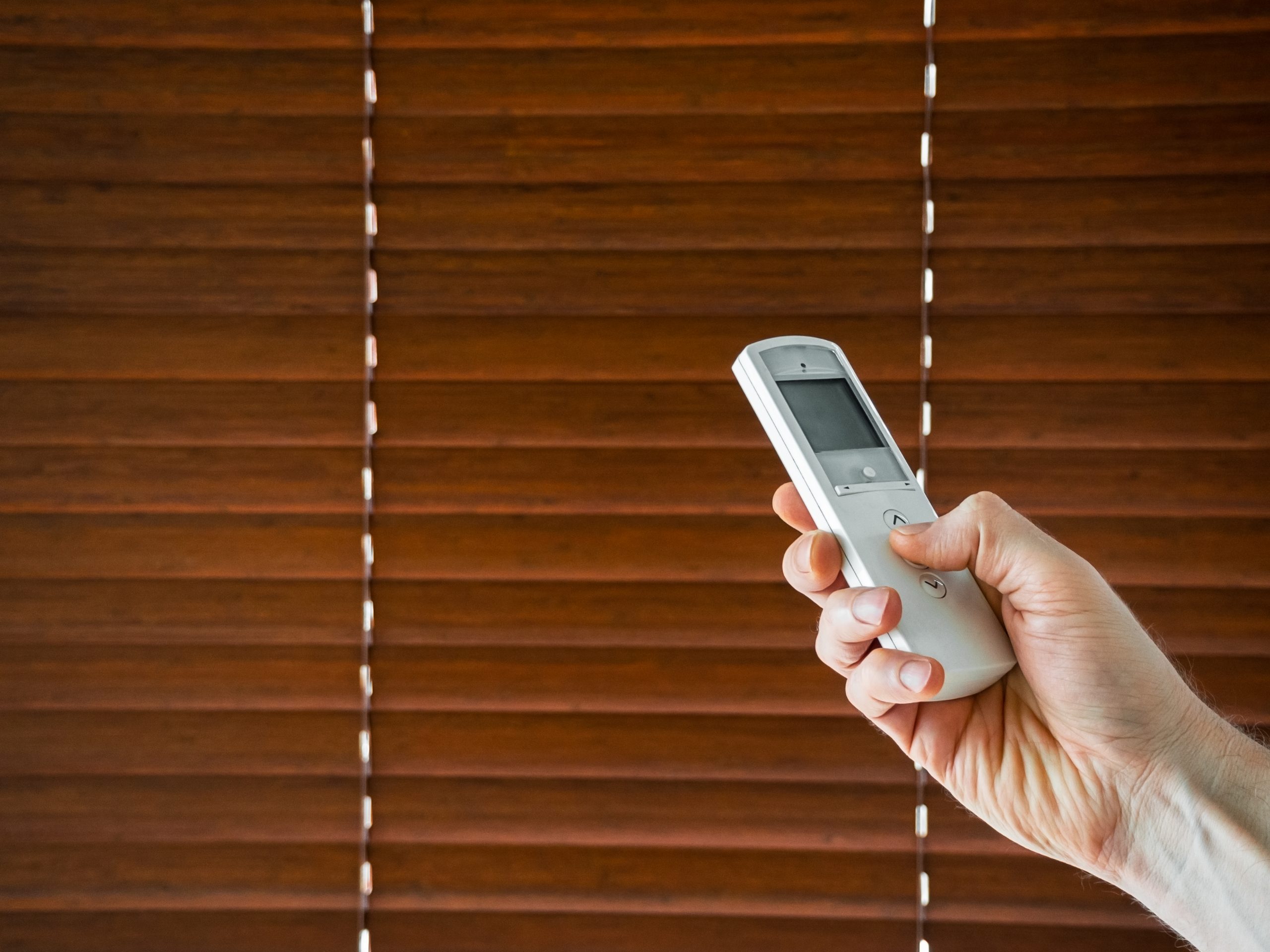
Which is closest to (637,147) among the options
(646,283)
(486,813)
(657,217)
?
(657,217)

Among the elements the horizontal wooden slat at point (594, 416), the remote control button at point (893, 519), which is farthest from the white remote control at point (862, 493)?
the horizontal wooden slat at point (594, 416)

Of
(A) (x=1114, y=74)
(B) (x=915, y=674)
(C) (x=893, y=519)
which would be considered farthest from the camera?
(A) (x=1114, y=74)

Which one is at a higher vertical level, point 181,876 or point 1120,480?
point 1120,480

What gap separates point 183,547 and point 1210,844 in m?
1.44

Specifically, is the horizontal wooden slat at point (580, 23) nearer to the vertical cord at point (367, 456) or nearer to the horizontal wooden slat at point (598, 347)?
the vertical cord at point (367, 456)

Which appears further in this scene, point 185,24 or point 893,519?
point 185,24

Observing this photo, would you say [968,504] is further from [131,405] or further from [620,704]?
[131,405]

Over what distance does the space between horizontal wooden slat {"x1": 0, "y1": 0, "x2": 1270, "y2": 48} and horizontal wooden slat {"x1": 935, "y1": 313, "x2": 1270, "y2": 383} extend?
1.49ft

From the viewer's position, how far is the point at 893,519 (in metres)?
0.88

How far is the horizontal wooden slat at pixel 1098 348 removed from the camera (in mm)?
1390

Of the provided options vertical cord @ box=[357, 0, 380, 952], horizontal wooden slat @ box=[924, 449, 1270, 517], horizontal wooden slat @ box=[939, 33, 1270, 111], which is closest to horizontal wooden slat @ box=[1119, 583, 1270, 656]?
horizontal wooden slat @ box=[924, 449, 1270, 517]

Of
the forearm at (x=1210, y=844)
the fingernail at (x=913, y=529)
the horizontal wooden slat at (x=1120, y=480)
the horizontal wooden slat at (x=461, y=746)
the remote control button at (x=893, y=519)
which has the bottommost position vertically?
the horizontal wooden slat at (x=461, y=746)

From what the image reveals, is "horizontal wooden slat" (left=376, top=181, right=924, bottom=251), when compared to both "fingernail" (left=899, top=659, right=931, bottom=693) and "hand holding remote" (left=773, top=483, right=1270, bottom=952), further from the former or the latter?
"fingernail" (left=899, top=659, right=931, bottom=693)

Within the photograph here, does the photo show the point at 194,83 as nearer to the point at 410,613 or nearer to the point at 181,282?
the point at 181,282
